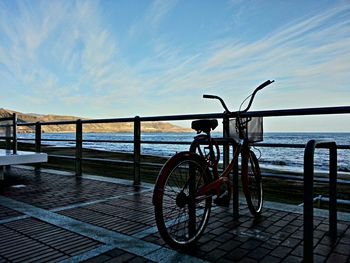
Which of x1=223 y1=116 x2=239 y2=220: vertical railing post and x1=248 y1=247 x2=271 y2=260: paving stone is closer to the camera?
x1=248 y1=247 x2=271 y2=260: paving stone

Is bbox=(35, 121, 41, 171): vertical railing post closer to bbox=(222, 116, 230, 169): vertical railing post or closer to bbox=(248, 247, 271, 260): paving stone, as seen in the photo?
bbox=(222, 116, 230, 169): vertical railing post

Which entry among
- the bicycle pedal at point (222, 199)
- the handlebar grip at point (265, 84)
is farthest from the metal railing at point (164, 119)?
the bicycle pedal at point (222, 199)

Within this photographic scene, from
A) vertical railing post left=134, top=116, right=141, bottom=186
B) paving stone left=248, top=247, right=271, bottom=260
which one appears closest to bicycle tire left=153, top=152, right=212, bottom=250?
paving stone left=248, top=247, right=271, bottom=260

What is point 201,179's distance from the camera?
264 cm

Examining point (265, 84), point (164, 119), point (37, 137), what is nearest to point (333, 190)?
point (265, 84)

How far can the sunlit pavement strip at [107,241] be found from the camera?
220 centimetres

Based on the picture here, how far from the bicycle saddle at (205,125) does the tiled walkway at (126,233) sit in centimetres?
95

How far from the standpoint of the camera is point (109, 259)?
2.15 metres

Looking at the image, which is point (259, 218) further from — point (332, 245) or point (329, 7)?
point (329, 7)

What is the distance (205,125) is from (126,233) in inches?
47.8

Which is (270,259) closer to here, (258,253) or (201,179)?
(258,253)

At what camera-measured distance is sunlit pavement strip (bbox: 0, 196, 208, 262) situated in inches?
86.7

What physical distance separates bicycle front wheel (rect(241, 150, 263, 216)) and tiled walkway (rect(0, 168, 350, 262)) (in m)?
0.14

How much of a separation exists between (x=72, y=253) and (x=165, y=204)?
1580mm
